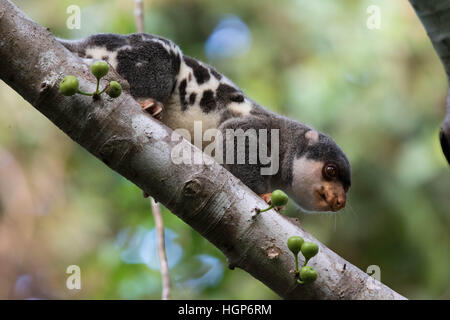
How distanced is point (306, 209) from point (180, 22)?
4957 mm

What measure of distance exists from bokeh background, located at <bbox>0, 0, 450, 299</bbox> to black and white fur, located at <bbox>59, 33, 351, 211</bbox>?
80.7 inches

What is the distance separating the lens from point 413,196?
790 cm

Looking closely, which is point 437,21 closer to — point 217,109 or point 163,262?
point 163,262

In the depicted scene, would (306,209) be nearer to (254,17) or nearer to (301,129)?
(301,129)

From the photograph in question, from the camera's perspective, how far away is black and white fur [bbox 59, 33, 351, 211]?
160 inches

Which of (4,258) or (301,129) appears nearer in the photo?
(301,129)

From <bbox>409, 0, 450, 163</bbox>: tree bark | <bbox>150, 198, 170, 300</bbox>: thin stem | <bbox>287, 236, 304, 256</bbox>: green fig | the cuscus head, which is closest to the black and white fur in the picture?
the cuscus head

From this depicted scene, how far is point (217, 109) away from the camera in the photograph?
15.3 ft

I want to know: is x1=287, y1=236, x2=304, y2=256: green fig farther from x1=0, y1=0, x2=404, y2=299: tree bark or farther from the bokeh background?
the bokeh background

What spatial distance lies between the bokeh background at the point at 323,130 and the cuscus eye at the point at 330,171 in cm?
207

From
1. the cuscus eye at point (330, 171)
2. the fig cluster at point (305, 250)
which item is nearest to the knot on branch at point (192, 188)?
the fig cluster at point (305, 250)

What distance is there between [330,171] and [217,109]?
1129mm

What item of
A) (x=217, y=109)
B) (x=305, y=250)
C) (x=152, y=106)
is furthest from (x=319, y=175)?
(x=305, y=250)

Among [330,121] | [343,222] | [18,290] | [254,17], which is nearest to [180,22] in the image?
[254,17]
